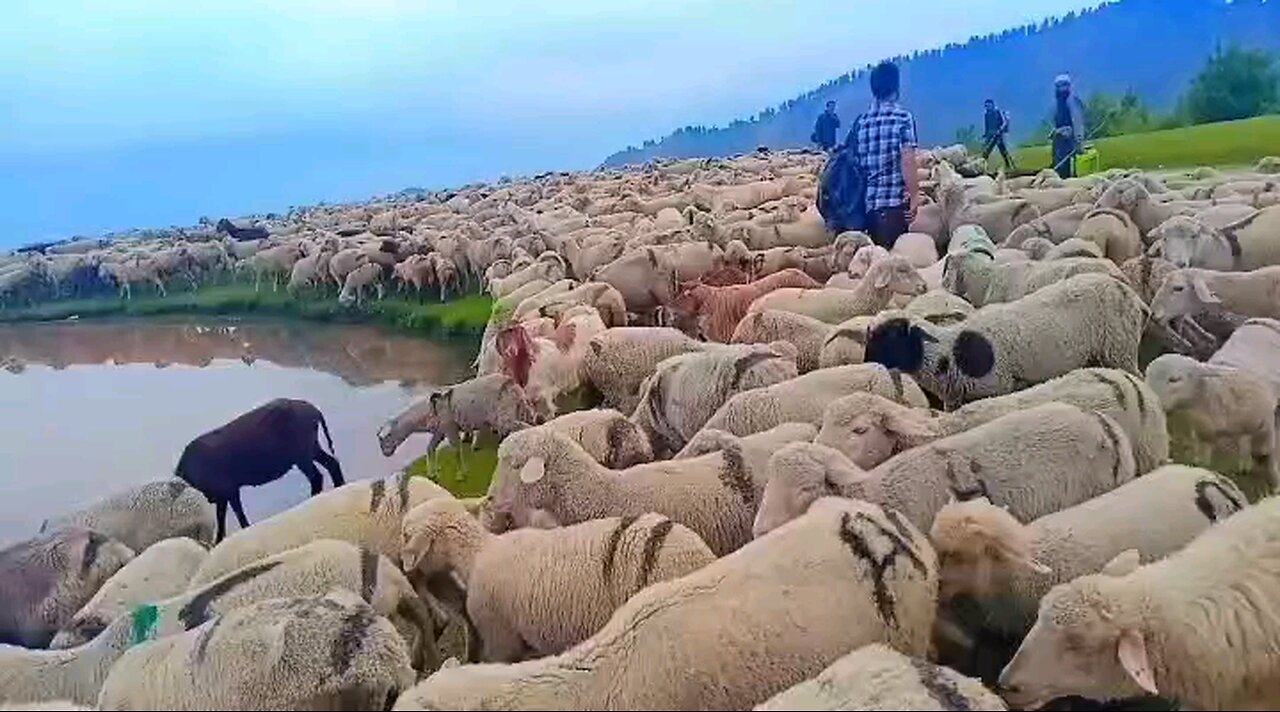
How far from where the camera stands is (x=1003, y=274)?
9.46 meters

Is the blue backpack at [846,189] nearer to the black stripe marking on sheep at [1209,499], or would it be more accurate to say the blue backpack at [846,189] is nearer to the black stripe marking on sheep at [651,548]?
the black stripe marking on sheep at [1209,499]

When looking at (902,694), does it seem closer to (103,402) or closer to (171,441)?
(171,441)

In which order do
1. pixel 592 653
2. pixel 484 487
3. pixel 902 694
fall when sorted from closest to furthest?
1. pixel 902 694
2. pixel 592 653
3. pixel 484 487

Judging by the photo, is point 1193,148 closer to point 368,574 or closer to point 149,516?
point 149,516

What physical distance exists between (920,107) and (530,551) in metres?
127

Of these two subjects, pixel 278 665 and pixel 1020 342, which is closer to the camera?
pixel 278 665

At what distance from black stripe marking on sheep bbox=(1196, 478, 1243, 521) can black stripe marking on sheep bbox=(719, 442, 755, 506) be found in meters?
A: 1.89

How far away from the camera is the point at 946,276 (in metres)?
10.0

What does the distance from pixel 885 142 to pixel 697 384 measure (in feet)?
17.6

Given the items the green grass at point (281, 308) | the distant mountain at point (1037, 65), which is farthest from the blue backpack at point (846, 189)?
the distant mountain at point (1037, 65)

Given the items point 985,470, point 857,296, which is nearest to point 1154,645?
point 985,470

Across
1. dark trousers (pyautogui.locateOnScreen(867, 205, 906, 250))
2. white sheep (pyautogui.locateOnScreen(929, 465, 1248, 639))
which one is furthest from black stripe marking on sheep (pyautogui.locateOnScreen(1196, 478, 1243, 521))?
dark trousers (pyautogui.locateOnScreen(867, 205, 906, 250))

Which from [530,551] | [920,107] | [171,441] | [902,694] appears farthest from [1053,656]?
[920,107]

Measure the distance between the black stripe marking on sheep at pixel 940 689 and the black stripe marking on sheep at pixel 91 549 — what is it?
5.35 meters
